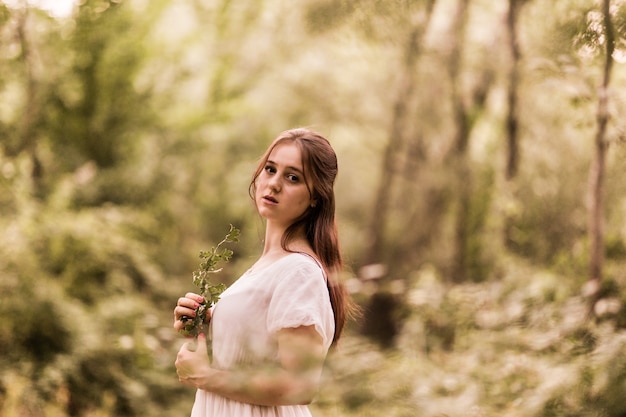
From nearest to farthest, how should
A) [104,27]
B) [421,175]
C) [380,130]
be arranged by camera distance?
[104,27] < [421,175] < [380,130]

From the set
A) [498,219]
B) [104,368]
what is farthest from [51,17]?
[498,219]

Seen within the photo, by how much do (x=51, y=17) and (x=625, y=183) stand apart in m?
6.04

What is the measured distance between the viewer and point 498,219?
7.59m

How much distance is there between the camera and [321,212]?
2285 mm

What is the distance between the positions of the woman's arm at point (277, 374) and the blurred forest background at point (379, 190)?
0.41 feet

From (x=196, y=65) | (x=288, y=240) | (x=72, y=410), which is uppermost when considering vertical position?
(x=196, y=65)

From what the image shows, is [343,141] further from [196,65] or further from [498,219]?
[498,219]

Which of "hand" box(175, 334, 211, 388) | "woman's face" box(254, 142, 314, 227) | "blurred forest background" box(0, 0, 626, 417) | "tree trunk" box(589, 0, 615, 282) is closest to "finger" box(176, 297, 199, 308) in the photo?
"hand" box(175, 334, 211, 388)

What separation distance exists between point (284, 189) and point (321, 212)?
0.55ft

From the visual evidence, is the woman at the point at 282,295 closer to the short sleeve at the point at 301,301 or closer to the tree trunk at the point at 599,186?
the short sleeve at the point at 301,301

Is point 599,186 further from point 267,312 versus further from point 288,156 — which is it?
point 267,312

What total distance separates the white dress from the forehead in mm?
321

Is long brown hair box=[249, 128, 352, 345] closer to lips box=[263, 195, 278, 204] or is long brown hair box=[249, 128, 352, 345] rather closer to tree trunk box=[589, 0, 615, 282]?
lips box=[263, 195, 278, 204]

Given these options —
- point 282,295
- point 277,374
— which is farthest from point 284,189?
point 277,374
